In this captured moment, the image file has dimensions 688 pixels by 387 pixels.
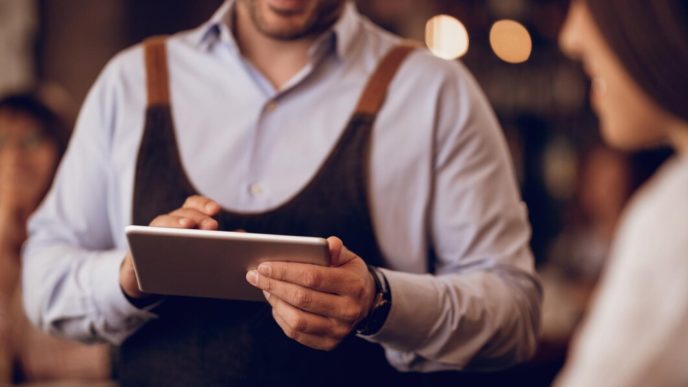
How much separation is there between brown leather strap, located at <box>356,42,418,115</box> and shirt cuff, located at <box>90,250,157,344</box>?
0.52 metres

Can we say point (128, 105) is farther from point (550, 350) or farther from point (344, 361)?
point (550, 350)

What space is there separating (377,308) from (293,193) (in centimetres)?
32

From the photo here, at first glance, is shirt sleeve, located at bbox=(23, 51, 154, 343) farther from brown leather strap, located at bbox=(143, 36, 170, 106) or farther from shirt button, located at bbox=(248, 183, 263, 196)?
shirt button, located at bbox=(248, 183, 263, 196)

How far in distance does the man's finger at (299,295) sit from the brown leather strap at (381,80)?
477 millimetres

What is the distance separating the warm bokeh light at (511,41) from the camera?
6.87 meters

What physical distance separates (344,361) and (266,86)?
56 cm

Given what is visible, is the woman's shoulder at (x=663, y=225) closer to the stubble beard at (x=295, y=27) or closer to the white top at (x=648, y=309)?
the white top at (x=648, y=309)

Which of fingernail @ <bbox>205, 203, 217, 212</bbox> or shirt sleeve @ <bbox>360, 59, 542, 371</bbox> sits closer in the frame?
fingernail @ <bbox>205, 203, 217, 212</bbox>

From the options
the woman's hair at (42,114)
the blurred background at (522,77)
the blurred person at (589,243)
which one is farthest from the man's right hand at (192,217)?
the blurred person at (589,243)

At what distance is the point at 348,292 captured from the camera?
1.49m

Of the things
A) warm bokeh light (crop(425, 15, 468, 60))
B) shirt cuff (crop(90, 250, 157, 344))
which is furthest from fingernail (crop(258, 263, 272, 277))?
warm bokeh light (crop(425, 15, 468, 60))

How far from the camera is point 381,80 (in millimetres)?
1864

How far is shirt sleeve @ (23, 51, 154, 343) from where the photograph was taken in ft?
5.89

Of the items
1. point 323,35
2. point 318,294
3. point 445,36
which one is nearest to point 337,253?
point 318,294
